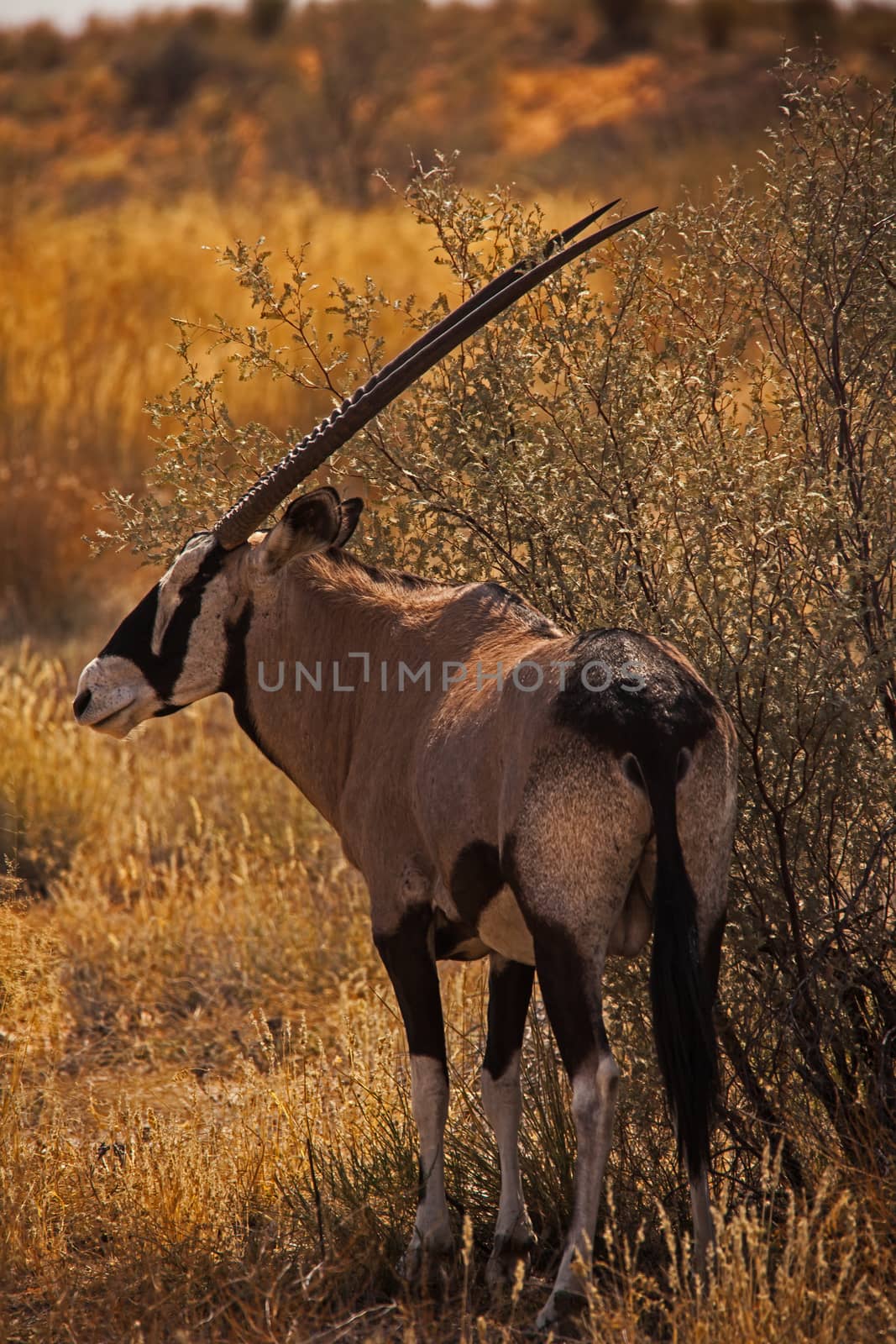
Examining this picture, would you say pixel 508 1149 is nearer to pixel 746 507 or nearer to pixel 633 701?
pixel 633 701

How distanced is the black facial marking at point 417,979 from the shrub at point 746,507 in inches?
25.6

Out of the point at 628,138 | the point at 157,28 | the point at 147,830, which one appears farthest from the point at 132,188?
the point at 147,830

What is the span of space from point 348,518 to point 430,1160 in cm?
163

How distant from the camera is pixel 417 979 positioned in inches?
138

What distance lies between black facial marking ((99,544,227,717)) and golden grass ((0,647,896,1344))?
37 cm

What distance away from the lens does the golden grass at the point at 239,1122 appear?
3.29m

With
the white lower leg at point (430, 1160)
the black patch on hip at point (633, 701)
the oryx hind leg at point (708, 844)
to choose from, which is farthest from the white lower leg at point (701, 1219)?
Answer: the black patch on hip at point (633, 701)

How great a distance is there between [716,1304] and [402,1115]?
1.64 meters

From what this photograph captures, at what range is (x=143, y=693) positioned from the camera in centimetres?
394

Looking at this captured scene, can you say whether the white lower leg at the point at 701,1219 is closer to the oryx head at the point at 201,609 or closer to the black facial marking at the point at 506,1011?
the black facial marking at the point at 506,1011

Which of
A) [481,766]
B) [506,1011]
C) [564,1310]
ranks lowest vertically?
[564,1310]

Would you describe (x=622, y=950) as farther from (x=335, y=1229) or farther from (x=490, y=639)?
(x=335, y=1229)

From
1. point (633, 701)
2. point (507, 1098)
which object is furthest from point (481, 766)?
point (507, 1098)

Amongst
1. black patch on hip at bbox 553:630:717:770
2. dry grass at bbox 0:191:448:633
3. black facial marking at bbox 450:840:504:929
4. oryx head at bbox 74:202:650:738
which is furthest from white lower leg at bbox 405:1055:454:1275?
dry grass at bbox 0:191:448:633
